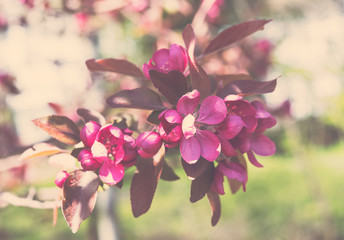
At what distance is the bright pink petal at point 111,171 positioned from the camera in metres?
0.59

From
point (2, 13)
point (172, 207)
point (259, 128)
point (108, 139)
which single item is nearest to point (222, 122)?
point (259, 128)

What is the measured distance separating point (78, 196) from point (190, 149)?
220mm

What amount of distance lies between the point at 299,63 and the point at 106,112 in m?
3.06

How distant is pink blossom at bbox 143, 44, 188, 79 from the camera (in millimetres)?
644

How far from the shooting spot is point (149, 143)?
58 centimetres

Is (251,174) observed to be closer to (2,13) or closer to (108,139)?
(2,13)

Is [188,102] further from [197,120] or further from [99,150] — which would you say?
[99,150]

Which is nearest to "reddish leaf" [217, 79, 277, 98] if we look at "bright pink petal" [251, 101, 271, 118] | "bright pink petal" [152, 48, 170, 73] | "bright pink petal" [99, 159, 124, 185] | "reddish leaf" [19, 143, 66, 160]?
"bright pink petal" [251, 101, 271, 118]

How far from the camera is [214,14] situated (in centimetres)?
218

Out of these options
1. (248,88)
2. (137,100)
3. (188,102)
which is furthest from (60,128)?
(248,88)

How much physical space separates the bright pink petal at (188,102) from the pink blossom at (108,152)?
11 cm

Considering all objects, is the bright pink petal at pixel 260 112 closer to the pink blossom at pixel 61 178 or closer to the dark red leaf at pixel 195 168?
the dark red leaf at pixel 195 168

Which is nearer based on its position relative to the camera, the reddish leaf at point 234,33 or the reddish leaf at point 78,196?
the reddish leaf at point 78,196

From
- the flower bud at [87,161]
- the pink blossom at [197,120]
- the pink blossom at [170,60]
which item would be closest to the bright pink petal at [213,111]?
the pink blossom at [197,120]
